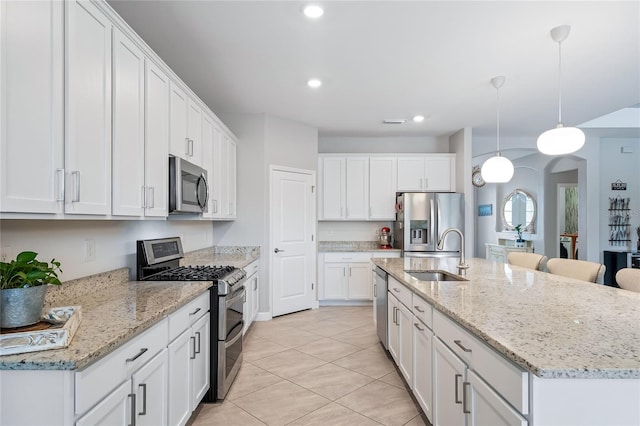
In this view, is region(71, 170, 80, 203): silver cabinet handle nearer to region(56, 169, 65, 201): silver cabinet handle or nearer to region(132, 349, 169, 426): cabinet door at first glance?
region(56, 169, 65, 201): silver cabinet handle

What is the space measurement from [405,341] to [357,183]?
336cm

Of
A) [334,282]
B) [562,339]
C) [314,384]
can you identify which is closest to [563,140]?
[562,339]

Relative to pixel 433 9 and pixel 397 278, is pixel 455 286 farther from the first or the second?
pixel 433 9

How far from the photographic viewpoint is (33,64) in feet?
4.12

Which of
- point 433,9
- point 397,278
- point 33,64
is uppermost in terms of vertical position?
point 433,9

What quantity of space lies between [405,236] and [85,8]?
4.56 meters

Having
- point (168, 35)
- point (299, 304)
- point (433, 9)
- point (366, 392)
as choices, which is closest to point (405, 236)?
point (299, 304)

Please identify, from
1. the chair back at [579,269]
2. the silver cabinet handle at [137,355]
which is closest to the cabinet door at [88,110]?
the silver cabinet handle at [137,355]

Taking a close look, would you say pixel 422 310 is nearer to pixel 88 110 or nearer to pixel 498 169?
pixel 498 169

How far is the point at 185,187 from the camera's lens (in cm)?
263

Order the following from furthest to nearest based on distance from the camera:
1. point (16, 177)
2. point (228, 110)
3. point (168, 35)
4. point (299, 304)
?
point (299, 304) < point (228, 110) < point (168, 35) < point (16, 177)

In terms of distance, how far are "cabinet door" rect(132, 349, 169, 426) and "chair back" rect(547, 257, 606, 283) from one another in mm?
2864

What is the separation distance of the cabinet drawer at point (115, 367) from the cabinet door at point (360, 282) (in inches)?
153

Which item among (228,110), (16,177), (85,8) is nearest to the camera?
(16,177)
